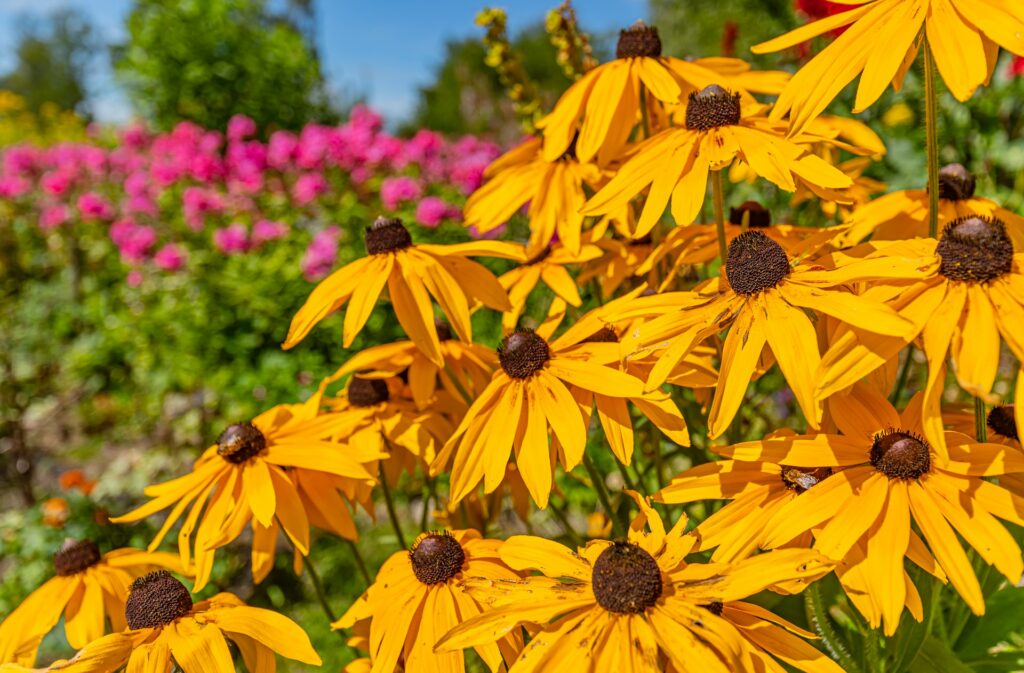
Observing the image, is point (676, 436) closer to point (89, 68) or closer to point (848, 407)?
point (848, 407)

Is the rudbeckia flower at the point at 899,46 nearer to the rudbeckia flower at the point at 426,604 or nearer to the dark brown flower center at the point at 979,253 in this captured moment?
the dark brown flower center at the point at 979,253

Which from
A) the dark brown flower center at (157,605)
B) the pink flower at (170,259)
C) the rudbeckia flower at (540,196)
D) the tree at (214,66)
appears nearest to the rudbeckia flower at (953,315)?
the rudbeckia flower at (540,196)

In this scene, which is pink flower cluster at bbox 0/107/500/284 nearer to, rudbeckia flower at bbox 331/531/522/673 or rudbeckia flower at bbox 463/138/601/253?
rudbeckia flower at bbox 463/138/601/253

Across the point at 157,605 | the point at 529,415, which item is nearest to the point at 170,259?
the point at 157,605

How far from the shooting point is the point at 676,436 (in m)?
A: 1.09

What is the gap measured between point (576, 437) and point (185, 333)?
3.41m

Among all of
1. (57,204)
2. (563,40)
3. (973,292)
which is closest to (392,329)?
(563,40)

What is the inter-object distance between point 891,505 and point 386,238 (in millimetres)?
898

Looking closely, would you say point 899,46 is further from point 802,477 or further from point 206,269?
point 206,269

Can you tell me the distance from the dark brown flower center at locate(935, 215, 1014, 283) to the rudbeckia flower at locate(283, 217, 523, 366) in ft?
2.25

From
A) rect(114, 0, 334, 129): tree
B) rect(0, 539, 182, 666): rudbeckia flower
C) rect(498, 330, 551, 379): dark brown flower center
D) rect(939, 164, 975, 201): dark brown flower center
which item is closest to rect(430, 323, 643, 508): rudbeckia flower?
rect(498, 330, 551, 379): dark brown flower center

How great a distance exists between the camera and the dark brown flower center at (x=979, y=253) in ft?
2.94

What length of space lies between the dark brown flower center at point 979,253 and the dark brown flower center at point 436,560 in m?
0.72

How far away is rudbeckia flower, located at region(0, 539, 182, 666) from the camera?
50.5 inches
